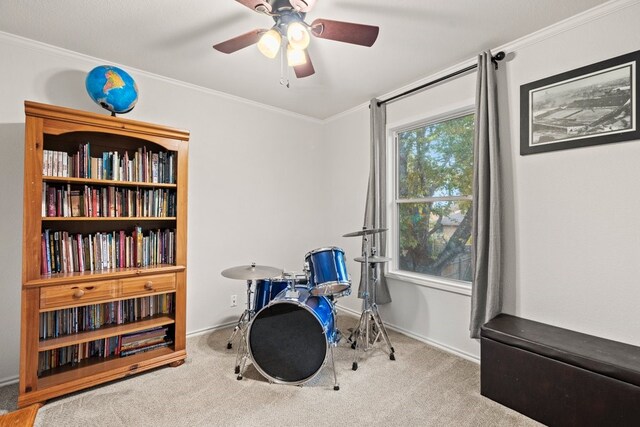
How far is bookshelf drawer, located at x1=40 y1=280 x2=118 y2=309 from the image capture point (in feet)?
6.22

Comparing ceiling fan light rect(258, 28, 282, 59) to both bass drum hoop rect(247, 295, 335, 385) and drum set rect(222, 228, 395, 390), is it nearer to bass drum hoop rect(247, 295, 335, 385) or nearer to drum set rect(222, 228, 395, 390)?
drum set rect(222, 228, 395, 390)

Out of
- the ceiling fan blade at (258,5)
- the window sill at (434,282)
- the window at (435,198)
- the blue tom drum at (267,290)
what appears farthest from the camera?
the window at (435,198)

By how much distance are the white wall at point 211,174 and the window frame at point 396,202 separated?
1.08 m

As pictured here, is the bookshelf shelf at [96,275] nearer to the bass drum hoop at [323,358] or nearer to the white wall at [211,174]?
the white wall at [211,174]

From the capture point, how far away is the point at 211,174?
10.1 feet

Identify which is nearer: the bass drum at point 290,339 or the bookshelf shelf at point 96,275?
the bookshelf shelf at point 96,275

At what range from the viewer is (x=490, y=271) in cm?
221

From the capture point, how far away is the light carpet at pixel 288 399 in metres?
1.76

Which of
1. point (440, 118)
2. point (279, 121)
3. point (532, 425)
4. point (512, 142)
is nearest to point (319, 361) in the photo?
point (532, 425)

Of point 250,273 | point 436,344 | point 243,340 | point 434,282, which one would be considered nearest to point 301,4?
point 250,273

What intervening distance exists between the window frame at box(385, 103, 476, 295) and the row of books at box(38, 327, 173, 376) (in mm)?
2163

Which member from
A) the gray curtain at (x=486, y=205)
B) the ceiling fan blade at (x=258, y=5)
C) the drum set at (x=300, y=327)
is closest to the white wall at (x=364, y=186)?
the gray curtain at (x=486, y=205)

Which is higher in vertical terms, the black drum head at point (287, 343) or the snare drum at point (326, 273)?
the snare drum at point (326, 273)

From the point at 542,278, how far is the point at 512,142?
3.29 ft
